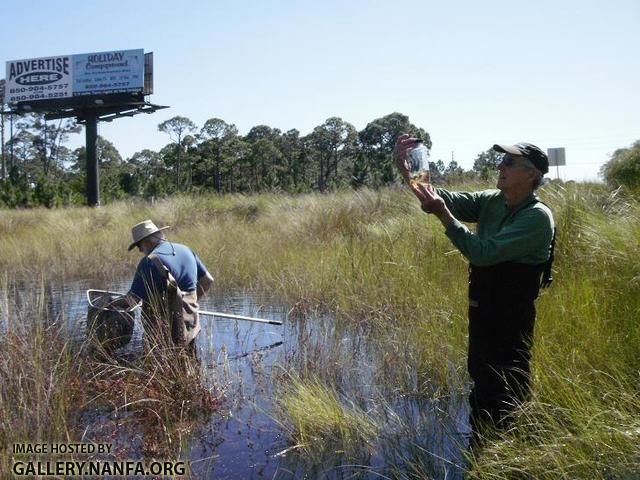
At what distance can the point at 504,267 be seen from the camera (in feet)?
11.1

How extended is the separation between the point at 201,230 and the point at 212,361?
9.34m

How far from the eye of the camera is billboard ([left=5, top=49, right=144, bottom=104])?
32500 mm

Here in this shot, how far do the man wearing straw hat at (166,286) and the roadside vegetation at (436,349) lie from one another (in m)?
0.54

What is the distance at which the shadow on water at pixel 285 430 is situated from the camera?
4156 millimetres

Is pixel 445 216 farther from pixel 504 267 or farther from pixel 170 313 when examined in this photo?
pixel 170 313

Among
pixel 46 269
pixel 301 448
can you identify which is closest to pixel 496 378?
pixel 301 448

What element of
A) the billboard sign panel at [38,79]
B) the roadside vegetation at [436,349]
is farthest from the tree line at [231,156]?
the roadside vegetation at [436,349]

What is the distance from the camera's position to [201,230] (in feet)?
47.7

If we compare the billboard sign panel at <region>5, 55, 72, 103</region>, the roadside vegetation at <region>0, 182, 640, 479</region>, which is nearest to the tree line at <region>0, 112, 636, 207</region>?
the billboard sign panel at <region>5, 55, 72, 103</region>

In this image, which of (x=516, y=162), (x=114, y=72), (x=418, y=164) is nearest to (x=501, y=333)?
(x=516, y=162)

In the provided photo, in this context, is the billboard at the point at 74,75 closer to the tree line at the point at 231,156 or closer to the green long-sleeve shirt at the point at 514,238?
the tree line at the point at 231,156

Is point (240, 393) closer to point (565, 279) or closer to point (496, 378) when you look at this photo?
point (496, 378)

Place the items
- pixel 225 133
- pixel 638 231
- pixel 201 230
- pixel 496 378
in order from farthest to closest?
pixel 225 133, pixel 201 230, pixel 638 231, pixel 496 378

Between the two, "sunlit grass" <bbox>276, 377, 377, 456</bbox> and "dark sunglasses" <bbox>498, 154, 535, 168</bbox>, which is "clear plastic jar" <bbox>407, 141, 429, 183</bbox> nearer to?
"dark sunglasses" <bbox>498, 154, 535, 168</bbox>
